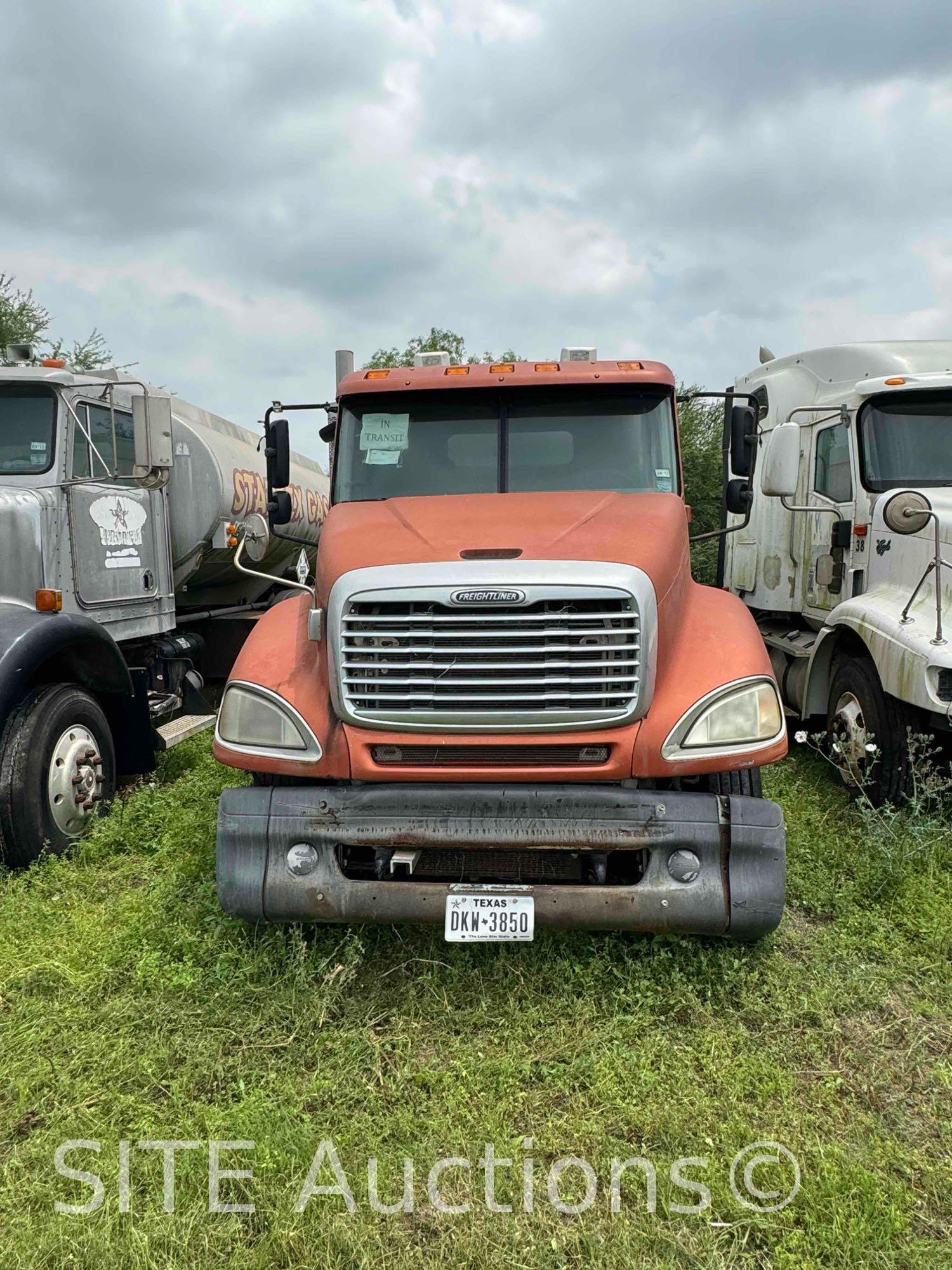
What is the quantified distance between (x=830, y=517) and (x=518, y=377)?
135 inches

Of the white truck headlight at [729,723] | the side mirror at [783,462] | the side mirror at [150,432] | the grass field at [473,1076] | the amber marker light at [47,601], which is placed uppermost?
the side mirror at [150,432]

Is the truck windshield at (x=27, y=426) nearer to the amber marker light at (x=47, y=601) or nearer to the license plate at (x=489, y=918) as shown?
the amber marker light at (x=47, y=601)

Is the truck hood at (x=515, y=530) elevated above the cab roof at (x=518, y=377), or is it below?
below

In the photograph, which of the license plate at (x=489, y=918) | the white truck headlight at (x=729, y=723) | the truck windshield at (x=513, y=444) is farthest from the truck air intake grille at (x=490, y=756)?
the truck windshield at (x=513, y=444)

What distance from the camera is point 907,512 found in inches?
192

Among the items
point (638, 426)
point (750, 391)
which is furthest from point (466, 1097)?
point (750, 391)

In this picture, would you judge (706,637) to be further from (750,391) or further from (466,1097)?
(750,391)

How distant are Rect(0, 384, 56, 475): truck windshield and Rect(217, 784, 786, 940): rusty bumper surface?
3322 mm

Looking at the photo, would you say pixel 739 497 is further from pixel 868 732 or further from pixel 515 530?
pixel 515 530

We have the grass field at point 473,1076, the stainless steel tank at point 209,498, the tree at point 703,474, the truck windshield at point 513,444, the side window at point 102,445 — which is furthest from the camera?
the tree at point 703,474

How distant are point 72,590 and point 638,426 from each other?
3.59m

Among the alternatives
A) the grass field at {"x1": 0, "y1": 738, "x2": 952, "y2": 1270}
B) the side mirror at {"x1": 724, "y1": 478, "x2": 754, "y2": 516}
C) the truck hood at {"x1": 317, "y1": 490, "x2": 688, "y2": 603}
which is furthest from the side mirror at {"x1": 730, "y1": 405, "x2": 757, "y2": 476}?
the grass field at {"x1": 0, "y1": 738, "x2": 952, "y2": 1270}

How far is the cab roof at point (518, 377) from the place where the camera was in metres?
4.50

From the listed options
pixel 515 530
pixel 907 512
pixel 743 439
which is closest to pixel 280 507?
pixel 515 530
